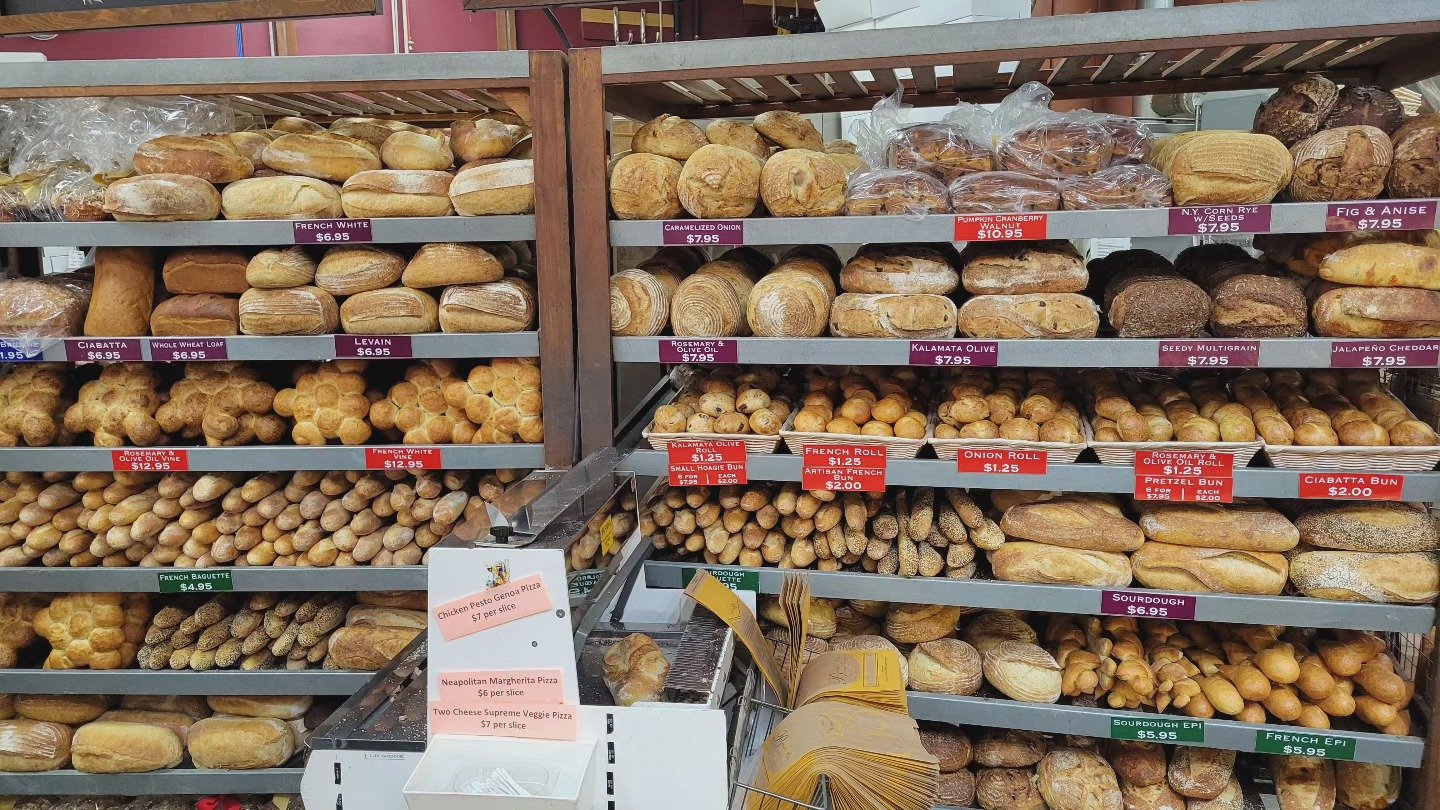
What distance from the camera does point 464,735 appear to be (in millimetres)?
1465

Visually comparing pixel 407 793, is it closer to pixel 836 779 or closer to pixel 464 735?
pixel 464 735

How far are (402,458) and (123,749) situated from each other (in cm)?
118

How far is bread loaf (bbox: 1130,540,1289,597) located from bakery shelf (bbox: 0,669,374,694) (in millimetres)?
2064

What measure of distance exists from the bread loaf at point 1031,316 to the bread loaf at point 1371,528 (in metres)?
0.74

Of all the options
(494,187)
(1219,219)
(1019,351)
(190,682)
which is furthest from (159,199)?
(1219,219)

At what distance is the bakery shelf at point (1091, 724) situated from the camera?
195 cm

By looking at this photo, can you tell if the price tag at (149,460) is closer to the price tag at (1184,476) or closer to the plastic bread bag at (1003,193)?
the plastic bread bag at (1003,193)

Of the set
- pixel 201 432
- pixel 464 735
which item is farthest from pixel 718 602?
pixel 201 432

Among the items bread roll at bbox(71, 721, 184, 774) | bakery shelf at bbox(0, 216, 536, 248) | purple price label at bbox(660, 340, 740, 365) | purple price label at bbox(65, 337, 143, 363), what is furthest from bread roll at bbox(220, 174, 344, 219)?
bread roll at bbox(71, 721, 184, 774)

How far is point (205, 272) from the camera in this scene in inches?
87.0

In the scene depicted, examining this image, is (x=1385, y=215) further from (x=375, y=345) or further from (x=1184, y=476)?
(x=375, y=345)

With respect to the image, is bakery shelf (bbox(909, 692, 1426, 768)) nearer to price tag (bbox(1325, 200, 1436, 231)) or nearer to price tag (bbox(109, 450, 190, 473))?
price tag (bbox(1325, 200, 1436, 231))

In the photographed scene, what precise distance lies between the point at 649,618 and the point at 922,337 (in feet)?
3.38

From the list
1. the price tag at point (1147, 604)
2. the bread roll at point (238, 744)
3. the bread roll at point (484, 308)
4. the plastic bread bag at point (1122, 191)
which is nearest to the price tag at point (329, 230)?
the bread roll at point (484, 308)
